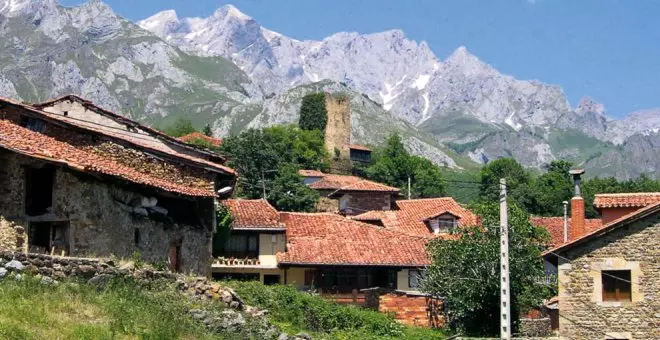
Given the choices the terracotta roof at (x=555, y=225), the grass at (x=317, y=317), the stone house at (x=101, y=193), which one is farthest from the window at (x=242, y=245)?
the terracotta roof at (x=555, y=225)

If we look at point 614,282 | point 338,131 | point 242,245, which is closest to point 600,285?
point 614,282

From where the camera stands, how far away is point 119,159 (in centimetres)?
3244

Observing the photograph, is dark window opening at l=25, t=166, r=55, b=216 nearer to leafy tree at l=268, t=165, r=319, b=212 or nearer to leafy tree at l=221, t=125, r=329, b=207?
leafy tree at l=221, t=125, r=329, b=207

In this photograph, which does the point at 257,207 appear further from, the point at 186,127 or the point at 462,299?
the point at 186,127

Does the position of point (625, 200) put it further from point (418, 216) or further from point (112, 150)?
point (418, 216)

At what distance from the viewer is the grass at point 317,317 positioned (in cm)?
3041

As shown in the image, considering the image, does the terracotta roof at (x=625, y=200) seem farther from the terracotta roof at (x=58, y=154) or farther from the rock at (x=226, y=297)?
the rock at (x=226, y=297)

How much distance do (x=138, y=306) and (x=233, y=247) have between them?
95.0ft

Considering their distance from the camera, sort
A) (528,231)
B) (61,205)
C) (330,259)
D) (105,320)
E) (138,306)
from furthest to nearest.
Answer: (330,259) < (528,231) < (61,205) < (138,306) < (105,320)

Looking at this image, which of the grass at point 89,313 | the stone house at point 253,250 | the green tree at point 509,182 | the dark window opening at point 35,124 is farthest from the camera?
the green tree at point 509,182

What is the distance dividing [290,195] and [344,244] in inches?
1409

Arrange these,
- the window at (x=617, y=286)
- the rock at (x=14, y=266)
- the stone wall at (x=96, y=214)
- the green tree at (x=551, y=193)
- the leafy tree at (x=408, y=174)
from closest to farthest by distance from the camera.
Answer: the rock at (x=14, y=266) → the stone wall at (x=96, y=214) → the window at (x=617, y=286) → the green tree at (x=551, y=193) → the leafy tree at (x=408, y=174)

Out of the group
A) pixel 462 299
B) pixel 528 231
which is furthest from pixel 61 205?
pixel 528 231

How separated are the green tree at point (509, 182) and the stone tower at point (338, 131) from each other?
22016mm
